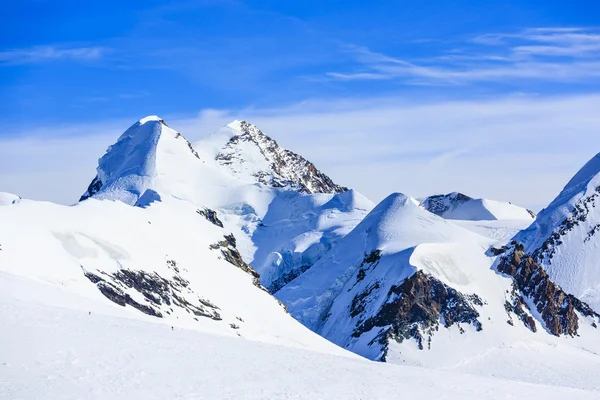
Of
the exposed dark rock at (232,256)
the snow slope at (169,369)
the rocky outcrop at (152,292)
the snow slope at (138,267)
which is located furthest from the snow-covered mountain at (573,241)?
the snow slope at (169,369)

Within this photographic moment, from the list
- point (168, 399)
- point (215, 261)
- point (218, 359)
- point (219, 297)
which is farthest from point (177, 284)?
point (168, 399)

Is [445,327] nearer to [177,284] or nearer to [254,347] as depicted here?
[177,284]

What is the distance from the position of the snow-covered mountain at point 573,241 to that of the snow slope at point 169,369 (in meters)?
95.6

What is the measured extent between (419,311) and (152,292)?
43.8 metres

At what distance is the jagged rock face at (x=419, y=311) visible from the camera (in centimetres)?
11512

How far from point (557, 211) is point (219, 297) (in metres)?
75.1

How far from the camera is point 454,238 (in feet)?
475

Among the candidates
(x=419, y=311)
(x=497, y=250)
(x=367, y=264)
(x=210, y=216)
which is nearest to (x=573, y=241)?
(x=497, y=250)

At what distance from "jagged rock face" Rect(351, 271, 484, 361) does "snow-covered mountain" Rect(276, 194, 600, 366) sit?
0.42ft

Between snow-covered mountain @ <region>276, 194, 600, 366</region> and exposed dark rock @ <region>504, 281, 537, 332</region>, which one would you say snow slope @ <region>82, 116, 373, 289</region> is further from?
exposed dark rock @ <region>504, 281, 537, 332</region>

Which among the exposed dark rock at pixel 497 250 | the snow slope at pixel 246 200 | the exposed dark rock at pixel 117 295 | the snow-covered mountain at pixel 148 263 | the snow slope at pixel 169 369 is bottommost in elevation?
the snow slope at pixel 169 369

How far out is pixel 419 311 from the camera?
4636 inches

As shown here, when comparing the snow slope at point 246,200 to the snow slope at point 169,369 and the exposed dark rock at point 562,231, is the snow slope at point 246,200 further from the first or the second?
the snow slope at point 169,369

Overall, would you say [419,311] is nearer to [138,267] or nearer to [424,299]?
[424,299]
